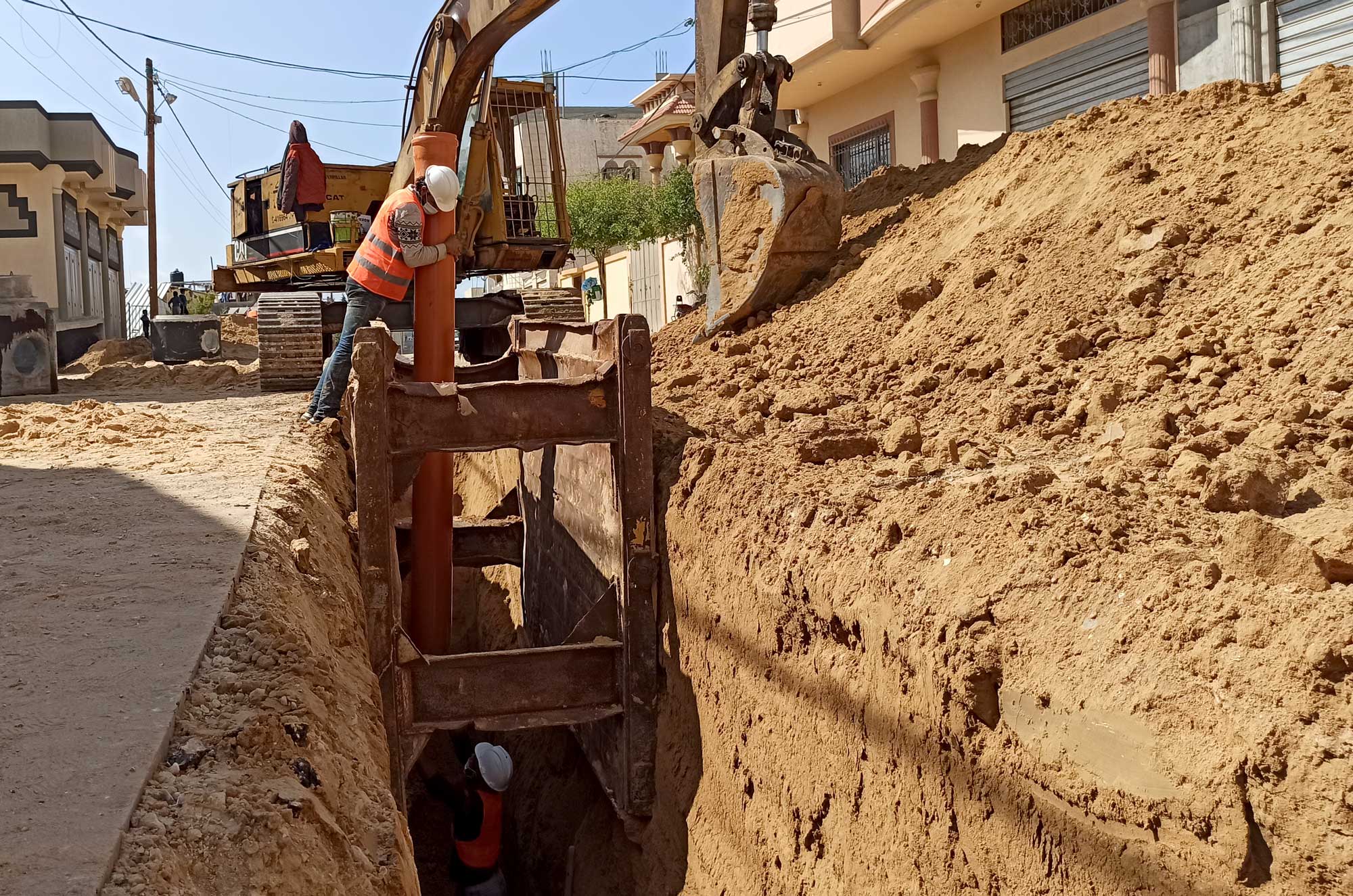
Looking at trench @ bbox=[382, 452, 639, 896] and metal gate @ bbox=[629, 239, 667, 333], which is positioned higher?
metal gate @ bbox=[629, 239, 667, 333]

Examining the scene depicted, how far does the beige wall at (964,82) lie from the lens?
12.9 metres

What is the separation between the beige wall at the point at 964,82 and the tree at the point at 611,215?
9.95m

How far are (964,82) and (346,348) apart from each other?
10.5 m

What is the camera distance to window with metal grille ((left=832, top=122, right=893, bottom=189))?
16859mm

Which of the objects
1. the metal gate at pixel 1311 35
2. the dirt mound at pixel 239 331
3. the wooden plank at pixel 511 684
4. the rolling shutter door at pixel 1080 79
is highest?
the rolling shutter door at pixel 1080 79

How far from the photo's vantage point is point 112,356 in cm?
1891

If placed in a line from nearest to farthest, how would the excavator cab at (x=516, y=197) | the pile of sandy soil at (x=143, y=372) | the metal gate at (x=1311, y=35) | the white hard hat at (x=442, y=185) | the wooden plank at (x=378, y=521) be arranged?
the wooden plank at (x=378, y=521), the white hard hat at (x=442, y=185), the metal gate at (x=1311, y=35), the excavator cab at (x=516, y=197), the pile of sandy soil at (x=143, y=372)

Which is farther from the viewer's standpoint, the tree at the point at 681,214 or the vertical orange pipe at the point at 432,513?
the tree at the point at 681,214

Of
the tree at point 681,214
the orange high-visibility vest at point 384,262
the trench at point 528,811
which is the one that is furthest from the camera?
the tree at point 681,214

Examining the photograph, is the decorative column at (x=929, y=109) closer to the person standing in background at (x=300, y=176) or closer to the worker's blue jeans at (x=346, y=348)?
the person standing in background at (x=300, y=176)

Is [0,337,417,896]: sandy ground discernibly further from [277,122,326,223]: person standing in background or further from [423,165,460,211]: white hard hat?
[277,122,326,223]: person standing in background

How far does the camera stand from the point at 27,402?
11438 millimetres

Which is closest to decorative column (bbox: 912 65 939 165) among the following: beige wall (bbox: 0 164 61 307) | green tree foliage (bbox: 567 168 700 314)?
green tree foliage (bbox: 567 168 700 314)

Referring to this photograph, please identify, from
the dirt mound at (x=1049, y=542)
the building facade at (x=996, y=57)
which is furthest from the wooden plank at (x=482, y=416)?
the building facade at (x=996, y=57)
